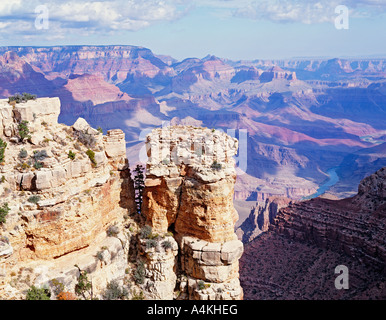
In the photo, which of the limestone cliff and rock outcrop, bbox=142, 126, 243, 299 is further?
rock outcrop, bbox=142, 126, 243, 299

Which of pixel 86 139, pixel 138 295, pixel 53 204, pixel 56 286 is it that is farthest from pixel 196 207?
pixel 56 286

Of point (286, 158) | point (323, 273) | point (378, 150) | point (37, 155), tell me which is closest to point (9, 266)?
point (37, 155)

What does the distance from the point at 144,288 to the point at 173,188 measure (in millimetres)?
6267

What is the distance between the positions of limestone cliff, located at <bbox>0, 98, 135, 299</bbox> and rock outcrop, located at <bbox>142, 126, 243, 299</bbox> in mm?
2789

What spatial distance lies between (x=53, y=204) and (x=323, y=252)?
109 ft

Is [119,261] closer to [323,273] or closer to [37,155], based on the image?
[37,155]

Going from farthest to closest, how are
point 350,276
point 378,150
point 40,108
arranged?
point 378,150 → point 350,276 → point 40,108

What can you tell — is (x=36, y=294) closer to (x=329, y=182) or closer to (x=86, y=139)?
(x=86, y=139)

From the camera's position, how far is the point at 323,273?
40.8m

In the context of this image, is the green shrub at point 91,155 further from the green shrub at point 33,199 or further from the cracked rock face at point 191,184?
the green shrub at point 33,199

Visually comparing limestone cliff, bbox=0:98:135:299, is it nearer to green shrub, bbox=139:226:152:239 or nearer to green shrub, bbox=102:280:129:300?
green shrub, bbox=102:280:129:300

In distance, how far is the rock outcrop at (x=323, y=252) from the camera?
38781 millimetres

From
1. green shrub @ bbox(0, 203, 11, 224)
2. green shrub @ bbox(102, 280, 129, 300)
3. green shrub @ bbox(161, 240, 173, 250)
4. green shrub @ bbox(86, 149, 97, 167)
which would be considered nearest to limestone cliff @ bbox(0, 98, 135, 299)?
green shrub @ bbox(86, 149, 97, 167)

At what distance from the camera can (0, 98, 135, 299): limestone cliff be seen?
1928 centimetres
